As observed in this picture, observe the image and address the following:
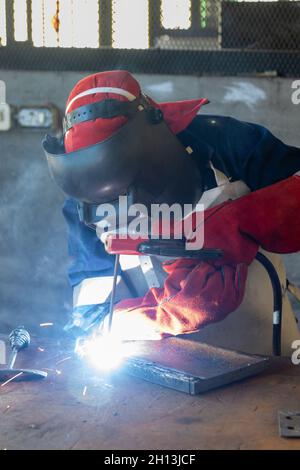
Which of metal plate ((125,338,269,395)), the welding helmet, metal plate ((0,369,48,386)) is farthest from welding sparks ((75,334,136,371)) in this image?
the welding helmet

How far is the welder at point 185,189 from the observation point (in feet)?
4.81

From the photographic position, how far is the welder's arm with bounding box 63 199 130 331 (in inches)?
67.9

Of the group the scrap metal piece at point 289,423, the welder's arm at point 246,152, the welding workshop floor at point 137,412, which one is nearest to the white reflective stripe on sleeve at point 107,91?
the welder's arm at point 246,152

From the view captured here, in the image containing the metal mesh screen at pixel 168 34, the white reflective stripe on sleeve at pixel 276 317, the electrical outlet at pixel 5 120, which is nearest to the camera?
the white reflective stripe on sleeve at pixel 276 317

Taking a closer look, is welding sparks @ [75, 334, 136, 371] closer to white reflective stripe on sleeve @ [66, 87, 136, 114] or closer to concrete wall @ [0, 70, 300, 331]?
white reflective stripe on sleeve @ [66, 87, 136, 114]

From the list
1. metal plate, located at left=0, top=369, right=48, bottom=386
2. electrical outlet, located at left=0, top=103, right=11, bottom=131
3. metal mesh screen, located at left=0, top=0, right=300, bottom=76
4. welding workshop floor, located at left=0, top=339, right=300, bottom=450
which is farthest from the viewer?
electrical outlet, located at left=0, top=103, right=11, bottom=131

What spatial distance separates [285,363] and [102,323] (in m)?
0.46

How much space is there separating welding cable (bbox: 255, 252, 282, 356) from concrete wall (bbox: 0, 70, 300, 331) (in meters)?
1.86

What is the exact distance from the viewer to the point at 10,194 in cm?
367

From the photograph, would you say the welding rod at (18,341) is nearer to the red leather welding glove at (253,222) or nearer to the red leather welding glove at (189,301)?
the red leather welding glove at (189,301)

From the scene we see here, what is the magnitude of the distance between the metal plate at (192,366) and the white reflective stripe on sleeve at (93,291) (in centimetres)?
25

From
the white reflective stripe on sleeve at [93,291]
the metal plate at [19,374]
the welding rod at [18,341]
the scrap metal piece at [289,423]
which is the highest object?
the white reflective stripe on sleeve at [93,291]
